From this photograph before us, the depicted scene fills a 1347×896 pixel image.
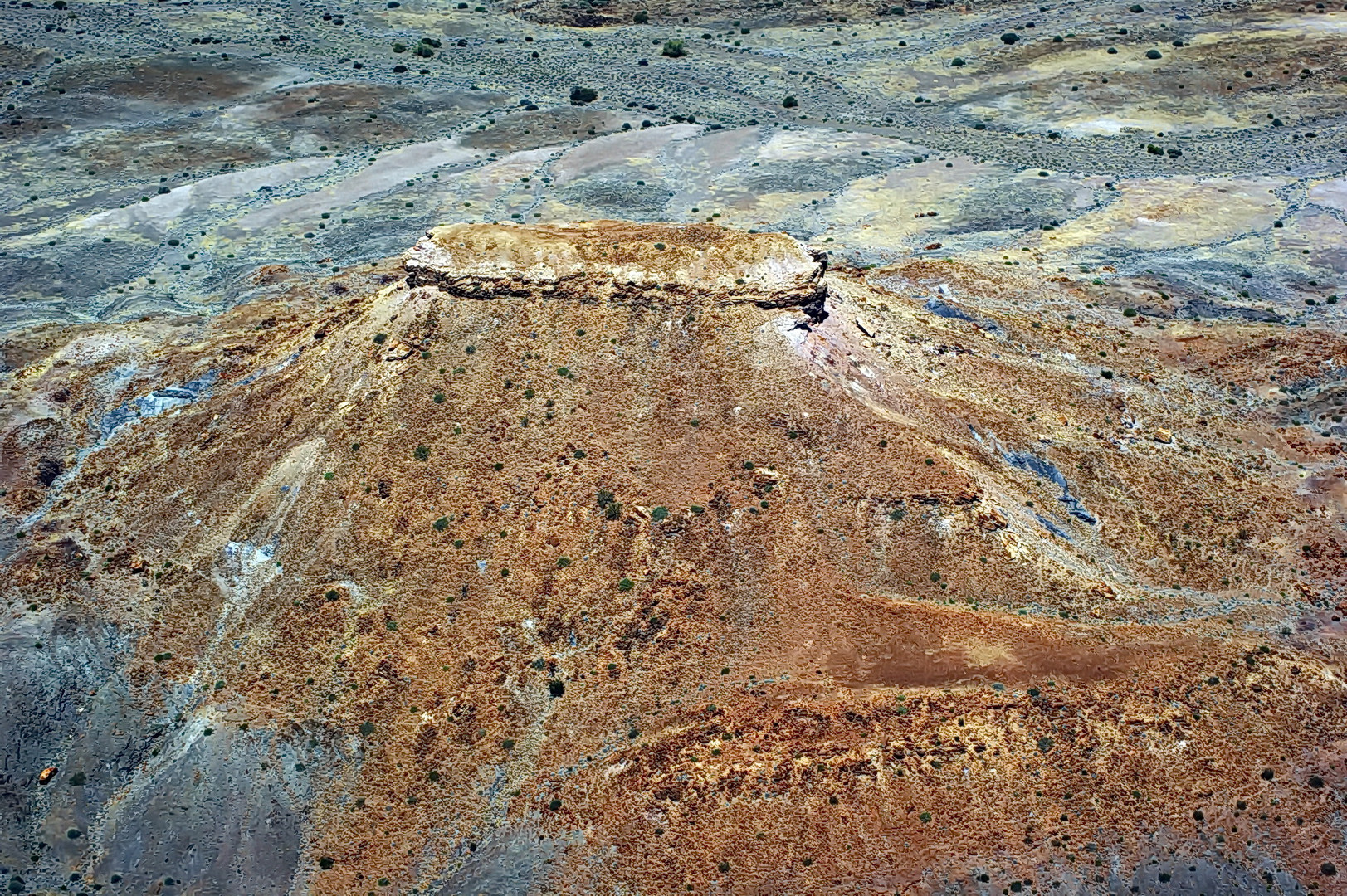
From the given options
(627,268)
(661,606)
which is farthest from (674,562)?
(627,268)

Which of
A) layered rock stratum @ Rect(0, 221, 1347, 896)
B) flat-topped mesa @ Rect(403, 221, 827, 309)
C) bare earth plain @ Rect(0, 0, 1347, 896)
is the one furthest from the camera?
flat-topped mesa @ Rect(403, 221, 827, 309)

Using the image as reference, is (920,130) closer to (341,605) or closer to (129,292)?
(129,292)

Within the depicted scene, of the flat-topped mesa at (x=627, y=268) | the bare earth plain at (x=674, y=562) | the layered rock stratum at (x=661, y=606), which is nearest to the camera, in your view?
the layered rock stratum at (x=661, y=606)

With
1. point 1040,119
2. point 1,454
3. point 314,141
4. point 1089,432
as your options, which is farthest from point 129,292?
point 1040,119

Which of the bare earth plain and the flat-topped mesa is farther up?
the flat-topped mesa

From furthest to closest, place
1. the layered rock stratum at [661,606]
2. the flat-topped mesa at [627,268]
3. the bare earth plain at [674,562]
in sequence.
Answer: the flat-topped mesa at [627,268] → the bare earth plain at [674,562] → the layered rock stratum at [661,606]

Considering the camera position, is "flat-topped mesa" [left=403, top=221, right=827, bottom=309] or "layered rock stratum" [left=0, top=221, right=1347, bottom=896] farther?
"flat-topped mesa" [left=403, top=221, right=827, bottom=309]
